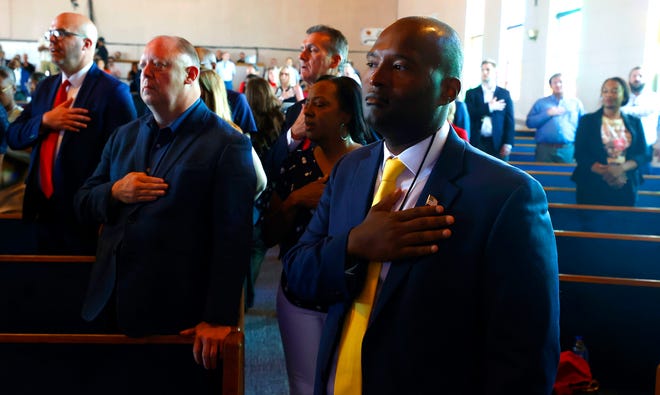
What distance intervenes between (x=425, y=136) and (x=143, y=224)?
1053 millimetres

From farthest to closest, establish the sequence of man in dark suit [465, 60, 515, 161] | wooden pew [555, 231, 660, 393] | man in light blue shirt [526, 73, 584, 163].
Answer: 1. man in light blue shirt [526, 73, 584, 163]
2. man in dark suit [465, 60, 515, 161]
3. wooden pew [555, 231, 660, 393]

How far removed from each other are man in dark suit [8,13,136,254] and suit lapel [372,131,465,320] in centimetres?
207

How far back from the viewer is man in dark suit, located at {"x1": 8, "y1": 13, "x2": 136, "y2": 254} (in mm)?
2992

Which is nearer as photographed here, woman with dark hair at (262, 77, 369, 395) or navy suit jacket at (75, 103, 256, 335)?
navy suit jacket at (75, 103, 256, 335)

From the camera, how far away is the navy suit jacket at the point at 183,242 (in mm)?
2061

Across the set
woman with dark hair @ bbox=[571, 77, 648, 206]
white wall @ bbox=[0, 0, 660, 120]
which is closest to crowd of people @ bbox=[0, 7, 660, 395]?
woman with dark hair @ bbox=[571, 77, 648, 206]

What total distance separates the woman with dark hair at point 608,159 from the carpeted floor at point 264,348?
2586 millimetres

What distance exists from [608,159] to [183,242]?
162 inches

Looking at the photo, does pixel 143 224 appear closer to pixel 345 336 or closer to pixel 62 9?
pixel 345 336

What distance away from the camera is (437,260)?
1.25 meters

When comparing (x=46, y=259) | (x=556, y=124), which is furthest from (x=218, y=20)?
(x=46, y=259)

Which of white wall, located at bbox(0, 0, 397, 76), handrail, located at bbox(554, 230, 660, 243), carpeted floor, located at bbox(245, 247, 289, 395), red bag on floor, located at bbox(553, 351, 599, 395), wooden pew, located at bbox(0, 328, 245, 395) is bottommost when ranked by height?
carpeted floor, located at bbox(245, 247, 289, 395)

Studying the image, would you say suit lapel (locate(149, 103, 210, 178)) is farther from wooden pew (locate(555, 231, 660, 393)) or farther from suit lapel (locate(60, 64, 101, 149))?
wooden pew (locate(555, 231, 660, 393))

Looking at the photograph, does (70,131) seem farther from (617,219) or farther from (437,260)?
(617,219)
